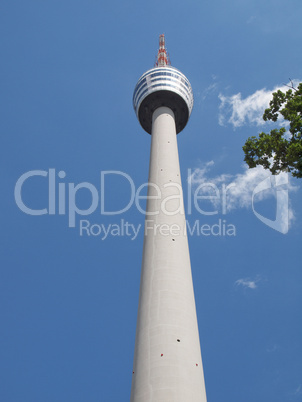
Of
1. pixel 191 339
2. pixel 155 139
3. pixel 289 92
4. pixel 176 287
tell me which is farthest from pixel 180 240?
pixel 155 139

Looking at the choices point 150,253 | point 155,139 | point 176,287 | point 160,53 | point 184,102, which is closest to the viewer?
point 176,287

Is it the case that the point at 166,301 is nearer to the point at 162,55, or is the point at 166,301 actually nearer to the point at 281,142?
A: the point at 281,142

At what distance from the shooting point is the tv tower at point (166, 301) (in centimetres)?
2347

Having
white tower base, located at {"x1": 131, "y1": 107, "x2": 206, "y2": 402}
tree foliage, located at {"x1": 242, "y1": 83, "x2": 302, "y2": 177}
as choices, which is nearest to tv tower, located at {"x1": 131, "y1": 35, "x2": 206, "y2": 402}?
white tower base, located at {"x1": 131, "y1": 107, "x2": 206, "y2": 402}

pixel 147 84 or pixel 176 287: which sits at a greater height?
pixel 147 84

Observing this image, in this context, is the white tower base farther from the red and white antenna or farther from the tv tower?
the red and white antenna

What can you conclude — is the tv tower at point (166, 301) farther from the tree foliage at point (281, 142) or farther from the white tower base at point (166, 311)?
the tree foliage at point (281, 142)

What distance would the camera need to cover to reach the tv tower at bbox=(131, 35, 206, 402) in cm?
2347

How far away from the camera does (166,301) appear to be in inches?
1135

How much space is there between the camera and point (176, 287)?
30141mm

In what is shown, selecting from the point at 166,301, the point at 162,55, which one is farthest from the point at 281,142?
the point at 162,55

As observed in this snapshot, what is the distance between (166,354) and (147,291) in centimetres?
649

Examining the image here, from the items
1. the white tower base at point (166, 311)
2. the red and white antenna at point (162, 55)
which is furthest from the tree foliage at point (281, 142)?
the red and white antenna at point (162, 55)

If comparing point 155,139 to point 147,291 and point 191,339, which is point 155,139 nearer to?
point 147,291
